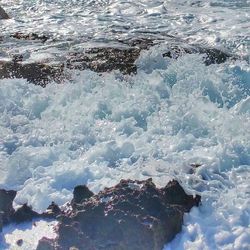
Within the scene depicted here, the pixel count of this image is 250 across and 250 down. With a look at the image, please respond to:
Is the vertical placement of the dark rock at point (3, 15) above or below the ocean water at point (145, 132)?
below

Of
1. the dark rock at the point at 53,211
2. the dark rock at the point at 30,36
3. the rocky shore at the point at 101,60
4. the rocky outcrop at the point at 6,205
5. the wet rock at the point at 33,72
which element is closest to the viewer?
the rocky outcrop at the point at 6,205

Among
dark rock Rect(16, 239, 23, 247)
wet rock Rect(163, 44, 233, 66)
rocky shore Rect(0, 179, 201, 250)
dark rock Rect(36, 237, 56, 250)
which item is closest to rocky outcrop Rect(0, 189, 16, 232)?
rocky shore Rect(0, 179, 201, 250)

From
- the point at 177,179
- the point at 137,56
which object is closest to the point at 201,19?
the point at 137,56

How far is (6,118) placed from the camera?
25.6 feet

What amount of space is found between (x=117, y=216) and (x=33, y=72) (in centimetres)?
538

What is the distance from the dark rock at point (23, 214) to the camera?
17.8 ft

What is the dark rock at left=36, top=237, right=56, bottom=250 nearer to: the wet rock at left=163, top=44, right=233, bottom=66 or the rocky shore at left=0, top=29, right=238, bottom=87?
the rocky shore at left=0, top=29, right=238, bottom=87

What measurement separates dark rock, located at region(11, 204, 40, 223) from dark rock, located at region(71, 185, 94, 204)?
48cm

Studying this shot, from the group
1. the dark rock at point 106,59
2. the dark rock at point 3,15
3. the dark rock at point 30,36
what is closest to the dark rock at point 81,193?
the dark rock at point 106,59

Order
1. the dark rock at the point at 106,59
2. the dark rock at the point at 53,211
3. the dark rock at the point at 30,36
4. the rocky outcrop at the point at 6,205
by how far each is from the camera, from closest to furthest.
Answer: the rocky outcrop at the point at 6,205, the dark rock at the point at 53,211, the dark rock at the point at 106,59, the dark rock at the point at 30,36

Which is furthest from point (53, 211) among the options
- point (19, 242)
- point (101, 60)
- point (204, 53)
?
point (204, 53)

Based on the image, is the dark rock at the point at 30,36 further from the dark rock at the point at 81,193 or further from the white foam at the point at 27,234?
the white foam at the point at 27,234

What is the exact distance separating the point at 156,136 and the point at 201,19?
6.01m

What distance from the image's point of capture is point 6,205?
5516 mm
